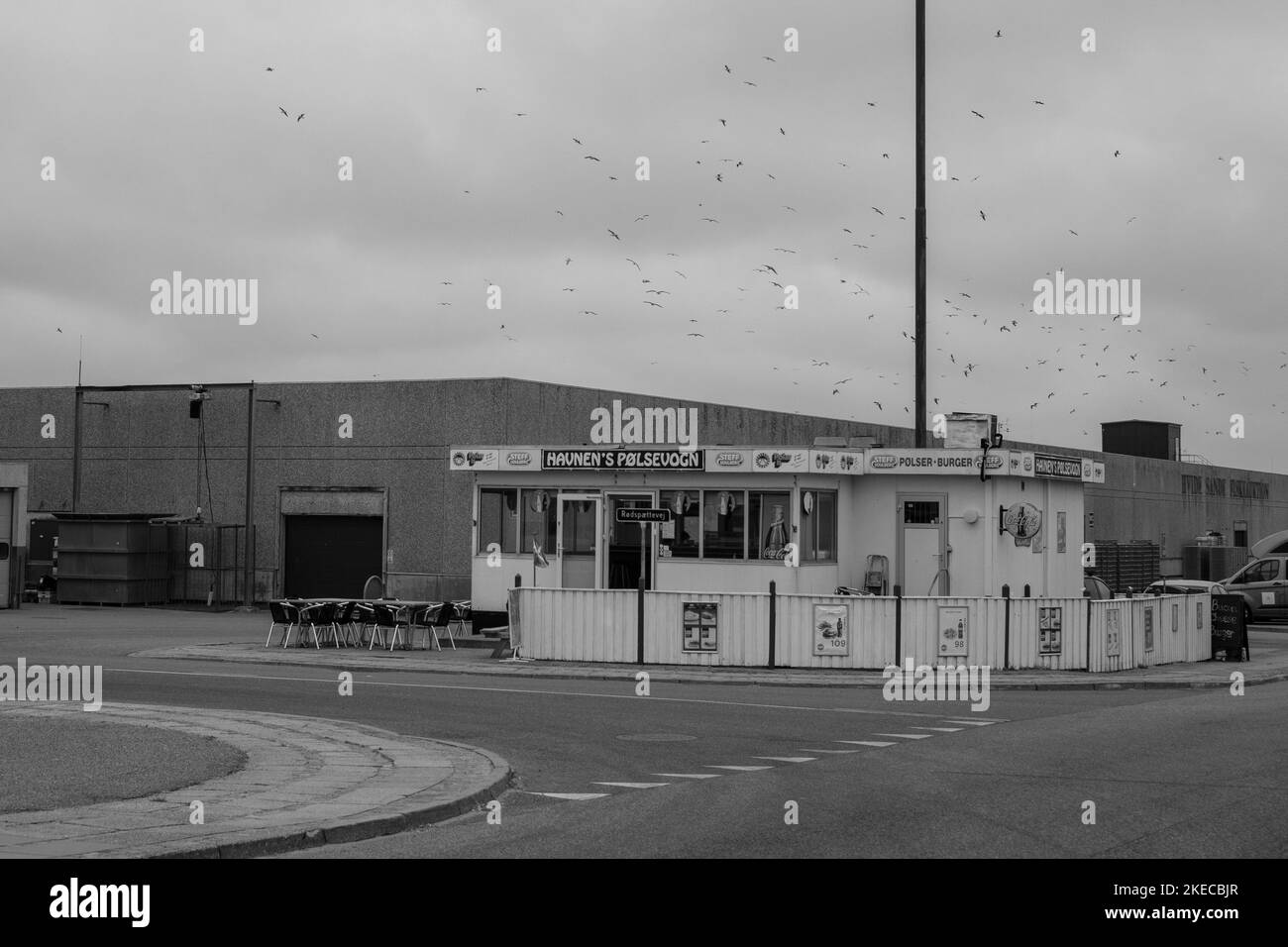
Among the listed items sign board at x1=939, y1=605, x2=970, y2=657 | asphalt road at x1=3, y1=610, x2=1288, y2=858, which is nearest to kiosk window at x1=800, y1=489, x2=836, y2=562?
sign board at x1=939, y1=605, x2=970, y2=657

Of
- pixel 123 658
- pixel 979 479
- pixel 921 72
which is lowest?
pixel 123 658

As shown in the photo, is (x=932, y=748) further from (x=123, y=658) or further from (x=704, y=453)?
(x=123, y=658)

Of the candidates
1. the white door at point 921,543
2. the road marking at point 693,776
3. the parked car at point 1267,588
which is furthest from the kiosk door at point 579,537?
the parked car at point 1267,588

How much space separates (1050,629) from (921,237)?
29.1 ft

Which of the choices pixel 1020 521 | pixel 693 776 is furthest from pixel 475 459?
pixel 693 776

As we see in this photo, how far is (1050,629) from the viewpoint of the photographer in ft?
81.7

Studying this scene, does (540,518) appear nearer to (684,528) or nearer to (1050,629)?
(684,528)

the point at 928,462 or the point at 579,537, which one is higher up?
the point at 928,462

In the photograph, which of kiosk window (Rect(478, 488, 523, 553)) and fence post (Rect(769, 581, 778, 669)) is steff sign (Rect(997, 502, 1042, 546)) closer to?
fence post (Rect(769, 581, 778, 669))

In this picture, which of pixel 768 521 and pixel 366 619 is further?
pixel 768 521

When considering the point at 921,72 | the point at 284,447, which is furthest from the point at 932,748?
the point at 284,447

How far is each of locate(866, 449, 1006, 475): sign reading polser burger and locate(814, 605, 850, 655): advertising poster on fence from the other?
5.25m
